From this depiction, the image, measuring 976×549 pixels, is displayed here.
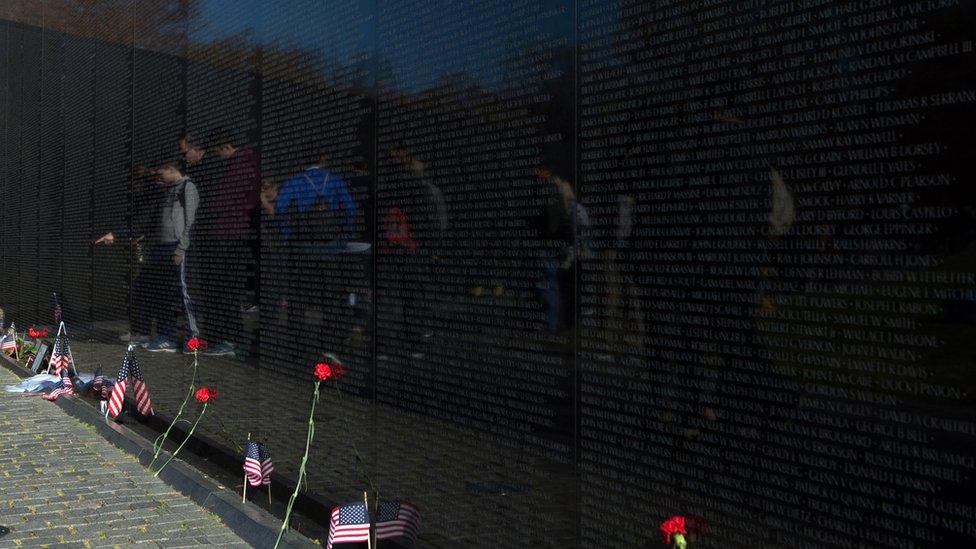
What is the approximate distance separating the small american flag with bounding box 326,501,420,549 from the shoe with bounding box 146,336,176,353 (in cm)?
414

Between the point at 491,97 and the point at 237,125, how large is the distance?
3452 millimetres

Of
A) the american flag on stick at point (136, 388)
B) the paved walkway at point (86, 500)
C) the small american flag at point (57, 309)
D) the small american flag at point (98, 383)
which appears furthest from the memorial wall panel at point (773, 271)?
the small american flag at point (57, 309)

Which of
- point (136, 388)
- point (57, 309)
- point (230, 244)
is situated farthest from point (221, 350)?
point (57, 309)

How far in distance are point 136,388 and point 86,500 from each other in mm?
2447

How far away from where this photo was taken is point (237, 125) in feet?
25.5

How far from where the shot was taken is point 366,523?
5.31m

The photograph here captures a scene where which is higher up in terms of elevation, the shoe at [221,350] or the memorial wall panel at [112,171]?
the memorial wall panel at [112,171]

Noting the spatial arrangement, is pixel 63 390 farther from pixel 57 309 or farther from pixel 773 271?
pixel 773 271

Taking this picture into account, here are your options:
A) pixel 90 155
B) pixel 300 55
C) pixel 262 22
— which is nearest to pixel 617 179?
→ pixel 300 55

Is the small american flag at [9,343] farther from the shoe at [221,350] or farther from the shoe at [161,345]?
the shoe at [221,350]

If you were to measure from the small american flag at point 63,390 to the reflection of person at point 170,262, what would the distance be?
2226 mm

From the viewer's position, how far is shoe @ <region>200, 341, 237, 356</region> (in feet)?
25.5

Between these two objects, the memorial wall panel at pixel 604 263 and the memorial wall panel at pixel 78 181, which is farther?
the memorial wall panel at pixel 78 181

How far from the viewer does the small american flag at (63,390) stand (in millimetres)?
11439
